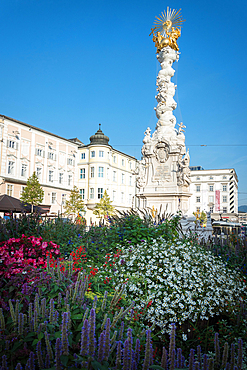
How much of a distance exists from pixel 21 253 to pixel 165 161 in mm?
13645

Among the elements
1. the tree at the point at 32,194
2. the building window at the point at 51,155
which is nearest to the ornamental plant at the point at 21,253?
the tree at the point at 32,194

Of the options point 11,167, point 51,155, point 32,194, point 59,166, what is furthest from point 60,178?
point 32,194

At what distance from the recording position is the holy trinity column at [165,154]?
16.6m

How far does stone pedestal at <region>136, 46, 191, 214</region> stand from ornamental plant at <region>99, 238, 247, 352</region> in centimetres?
1132

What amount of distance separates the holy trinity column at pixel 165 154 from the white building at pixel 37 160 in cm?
2205

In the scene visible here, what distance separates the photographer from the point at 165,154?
17203 millimetres

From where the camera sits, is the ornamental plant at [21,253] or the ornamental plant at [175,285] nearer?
the ornamental plant at [175,285]

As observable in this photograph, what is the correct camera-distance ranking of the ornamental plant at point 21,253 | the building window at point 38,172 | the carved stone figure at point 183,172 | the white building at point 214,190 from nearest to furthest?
1. the ornamental plant at point 21,253
2. the carved stone figure at point 183,172
3. the building window at point 38,172
4. the white building at point 214,190

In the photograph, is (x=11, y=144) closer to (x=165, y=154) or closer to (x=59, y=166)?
(x=59, y=166)

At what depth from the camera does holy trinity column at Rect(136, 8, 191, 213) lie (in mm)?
16609

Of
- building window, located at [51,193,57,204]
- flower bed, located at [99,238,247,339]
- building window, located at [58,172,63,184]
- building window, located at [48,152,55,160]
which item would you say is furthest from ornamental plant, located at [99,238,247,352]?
building window, located at [58,172,63,184]

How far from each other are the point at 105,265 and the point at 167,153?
12964 mm

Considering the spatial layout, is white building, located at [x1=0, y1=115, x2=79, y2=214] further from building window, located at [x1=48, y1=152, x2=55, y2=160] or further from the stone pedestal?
the stone pedestal

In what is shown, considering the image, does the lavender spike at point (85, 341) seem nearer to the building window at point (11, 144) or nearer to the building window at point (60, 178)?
the building window at point (11, 144)
